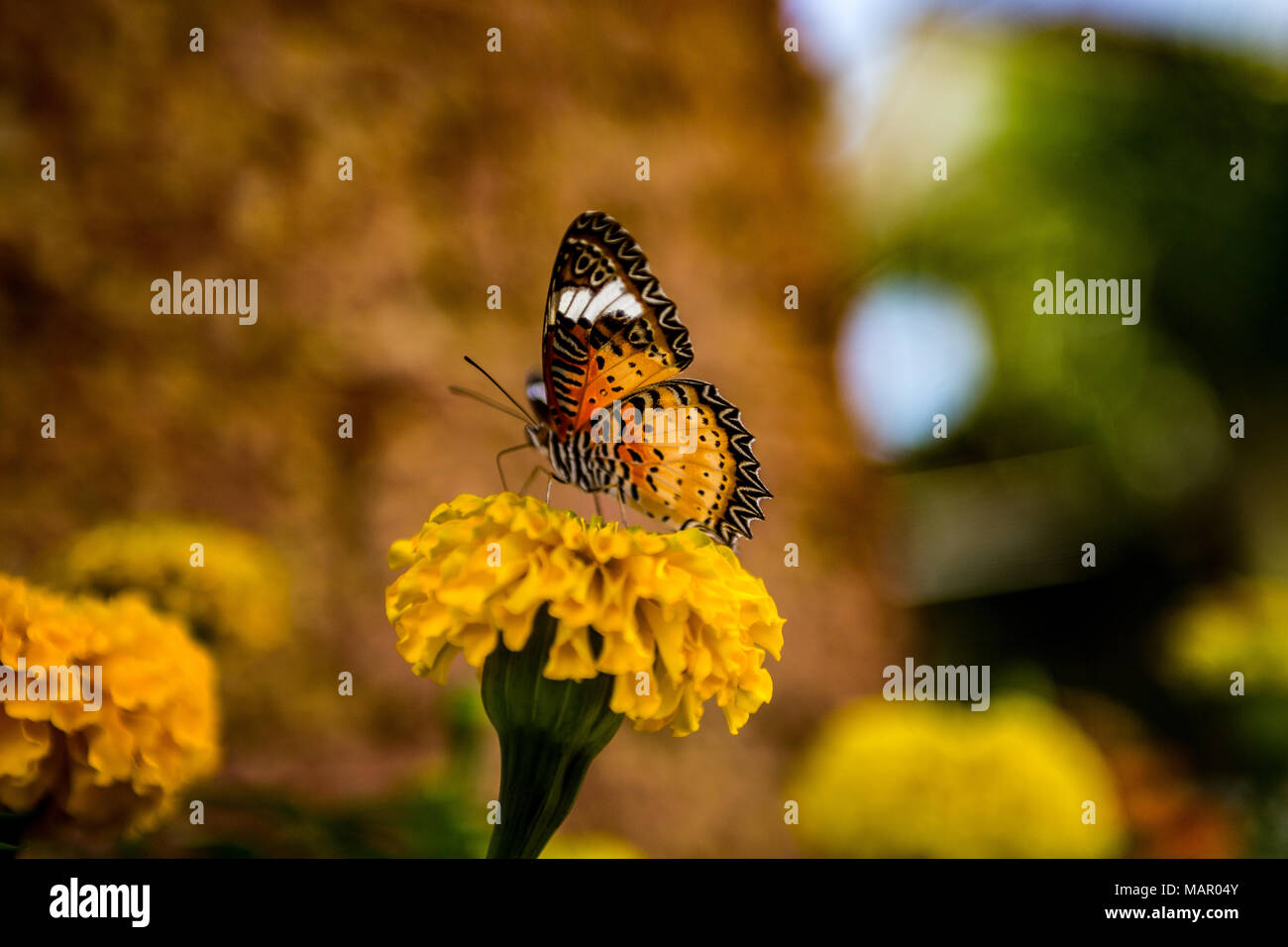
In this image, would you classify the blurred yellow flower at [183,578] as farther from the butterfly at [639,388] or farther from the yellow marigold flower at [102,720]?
the butterfly at [639,388]

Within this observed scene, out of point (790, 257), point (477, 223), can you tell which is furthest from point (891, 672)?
point (477, 223)

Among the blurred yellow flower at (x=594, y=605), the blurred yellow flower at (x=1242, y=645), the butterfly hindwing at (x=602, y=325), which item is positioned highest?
the butterfly hindwing at (x=602, y=325)

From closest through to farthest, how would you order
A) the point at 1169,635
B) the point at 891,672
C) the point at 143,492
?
the point at 143,492 < the point at 891,672 < the point at 1169,635

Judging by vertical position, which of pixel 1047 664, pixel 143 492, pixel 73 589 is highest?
pixel 143 492

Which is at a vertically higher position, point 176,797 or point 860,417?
point 860,417

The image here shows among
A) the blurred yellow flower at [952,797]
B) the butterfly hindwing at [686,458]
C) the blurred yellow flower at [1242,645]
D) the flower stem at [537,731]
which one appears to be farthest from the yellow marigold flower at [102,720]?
the blurred yellow flower at [1242,645]

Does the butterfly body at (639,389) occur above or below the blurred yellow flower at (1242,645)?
above

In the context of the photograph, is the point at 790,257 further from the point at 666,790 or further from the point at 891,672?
the point at 666,790

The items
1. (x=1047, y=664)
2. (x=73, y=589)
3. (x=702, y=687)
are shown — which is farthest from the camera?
(x=1047, y=664)
